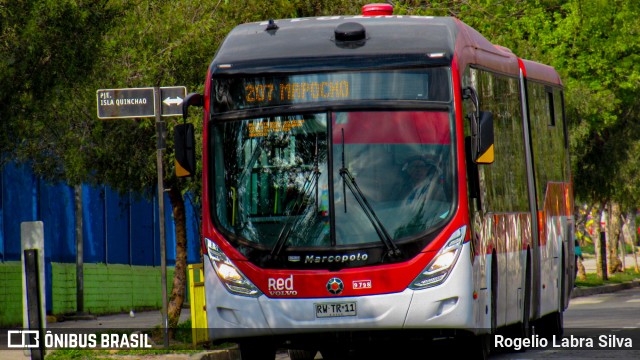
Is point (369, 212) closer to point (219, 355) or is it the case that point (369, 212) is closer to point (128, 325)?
point (219, 355)

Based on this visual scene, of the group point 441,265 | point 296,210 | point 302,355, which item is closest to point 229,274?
point 296,210

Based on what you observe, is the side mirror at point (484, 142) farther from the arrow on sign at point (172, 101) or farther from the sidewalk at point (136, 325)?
the arrow on sign at point (172, 101)

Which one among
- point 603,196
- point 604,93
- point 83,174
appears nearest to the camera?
point 83,174

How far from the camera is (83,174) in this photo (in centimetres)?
1738

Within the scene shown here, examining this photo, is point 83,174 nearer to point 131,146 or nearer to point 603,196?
point 131,146

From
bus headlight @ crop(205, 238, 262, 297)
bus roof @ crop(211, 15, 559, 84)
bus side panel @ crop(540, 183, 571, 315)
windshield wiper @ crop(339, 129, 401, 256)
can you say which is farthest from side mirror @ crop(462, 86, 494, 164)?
bus side panel @ crop(540, 183, 571, 315)

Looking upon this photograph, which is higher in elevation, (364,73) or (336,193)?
(364,73)

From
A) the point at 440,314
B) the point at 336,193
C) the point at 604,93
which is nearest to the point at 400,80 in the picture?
the point at 336,193

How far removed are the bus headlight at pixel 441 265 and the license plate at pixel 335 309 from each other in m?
0.55

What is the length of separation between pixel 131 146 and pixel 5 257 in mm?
6480

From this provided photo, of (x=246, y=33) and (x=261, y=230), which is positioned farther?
(x=246, y=33)

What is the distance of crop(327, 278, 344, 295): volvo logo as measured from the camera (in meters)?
12.0

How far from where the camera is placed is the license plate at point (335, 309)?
1199cm

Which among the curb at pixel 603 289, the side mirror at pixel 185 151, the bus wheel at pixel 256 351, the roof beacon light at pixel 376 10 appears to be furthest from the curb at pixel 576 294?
the roof beacon light at pixel 376 10
